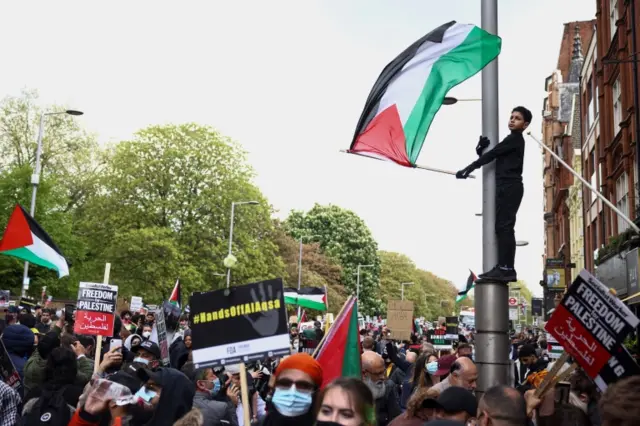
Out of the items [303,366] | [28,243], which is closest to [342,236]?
[28,243]

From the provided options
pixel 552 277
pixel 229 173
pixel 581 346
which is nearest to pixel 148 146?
pixel 229 173

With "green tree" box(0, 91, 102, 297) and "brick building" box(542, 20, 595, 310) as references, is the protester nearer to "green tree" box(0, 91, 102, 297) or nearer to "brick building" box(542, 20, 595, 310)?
"green tree" box(0, 91, 102, 297)

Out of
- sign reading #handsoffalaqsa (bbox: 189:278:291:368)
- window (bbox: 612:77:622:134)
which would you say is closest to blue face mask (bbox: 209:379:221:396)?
sign reading #handsoffalaqsa (bbox: 189:278:291:368)

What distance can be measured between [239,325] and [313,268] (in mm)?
77102

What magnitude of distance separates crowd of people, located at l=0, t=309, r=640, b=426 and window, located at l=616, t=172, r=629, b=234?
70.9 ft

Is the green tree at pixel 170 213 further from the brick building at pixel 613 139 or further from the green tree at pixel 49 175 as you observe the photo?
the brick building at pixel 613 139

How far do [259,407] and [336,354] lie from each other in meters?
2.24

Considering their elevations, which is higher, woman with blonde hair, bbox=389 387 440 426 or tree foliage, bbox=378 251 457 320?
tree foliage, bbox=378 251 457 320

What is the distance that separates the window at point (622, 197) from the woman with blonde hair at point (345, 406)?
27009mm

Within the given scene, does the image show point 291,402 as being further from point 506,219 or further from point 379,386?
point 506,219

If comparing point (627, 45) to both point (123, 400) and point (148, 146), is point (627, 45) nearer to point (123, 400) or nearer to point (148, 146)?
point (123, 400)

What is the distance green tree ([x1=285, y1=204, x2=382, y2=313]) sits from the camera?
90562 mm

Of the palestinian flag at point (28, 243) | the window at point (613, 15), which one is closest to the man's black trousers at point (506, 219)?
the palestinian flag at point (28, 243)

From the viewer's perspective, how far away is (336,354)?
22.2 feet
